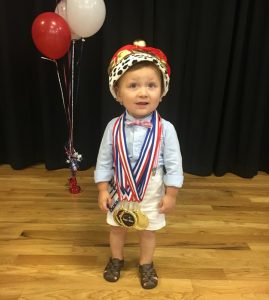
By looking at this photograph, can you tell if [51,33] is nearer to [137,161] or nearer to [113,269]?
[137,161]

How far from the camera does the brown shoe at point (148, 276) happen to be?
1.50 metres

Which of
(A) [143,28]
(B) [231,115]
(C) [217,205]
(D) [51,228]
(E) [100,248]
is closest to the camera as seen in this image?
(E) [100,248]

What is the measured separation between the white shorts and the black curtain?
1.41m

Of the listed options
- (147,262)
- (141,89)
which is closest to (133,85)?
(141,89)

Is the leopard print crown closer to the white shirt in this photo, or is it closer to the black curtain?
the white shirt

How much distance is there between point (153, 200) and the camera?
139 centimetres

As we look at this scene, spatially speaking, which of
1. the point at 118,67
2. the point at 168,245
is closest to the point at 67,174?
the point at 168,245

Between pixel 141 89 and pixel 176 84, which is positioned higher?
pixel 141 89

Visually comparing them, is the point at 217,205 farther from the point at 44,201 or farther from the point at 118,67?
the point at 118,67

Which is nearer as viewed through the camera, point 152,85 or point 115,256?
point 152,85

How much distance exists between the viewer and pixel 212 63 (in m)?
2.57

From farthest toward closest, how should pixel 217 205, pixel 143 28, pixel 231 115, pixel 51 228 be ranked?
pixel 231 115 → pixel 143 28 → pixel 217 205 → pixel 51 228

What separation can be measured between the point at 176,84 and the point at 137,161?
149 centimetres

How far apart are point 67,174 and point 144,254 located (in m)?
1.39
